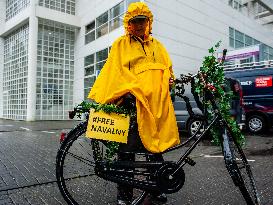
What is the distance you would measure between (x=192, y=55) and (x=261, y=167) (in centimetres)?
1668

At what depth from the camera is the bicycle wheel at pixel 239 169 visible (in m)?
2.49

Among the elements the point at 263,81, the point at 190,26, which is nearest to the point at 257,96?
the point at 263,81

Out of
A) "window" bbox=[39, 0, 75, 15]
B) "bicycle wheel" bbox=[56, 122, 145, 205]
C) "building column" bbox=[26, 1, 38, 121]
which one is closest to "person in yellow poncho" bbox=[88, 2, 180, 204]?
"bicycle wheel" bbox=[56, 122, 145, 205]

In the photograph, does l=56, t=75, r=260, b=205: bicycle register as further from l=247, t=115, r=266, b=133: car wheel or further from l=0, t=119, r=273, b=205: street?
l=247, t=115, r=266, b=133: car wheel

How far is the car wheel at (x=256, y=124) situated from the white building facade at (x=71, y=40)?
29.2 feet

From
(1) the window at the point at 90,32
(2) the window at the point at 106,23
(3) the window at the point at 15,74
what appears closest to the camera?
(2) the window at the point at 106,23

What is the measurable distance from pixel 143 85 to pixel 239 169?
1108mm

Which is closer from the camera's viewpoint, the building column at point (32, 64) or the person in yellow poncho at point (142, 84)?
the person in yellow poncho at point (142, 84)

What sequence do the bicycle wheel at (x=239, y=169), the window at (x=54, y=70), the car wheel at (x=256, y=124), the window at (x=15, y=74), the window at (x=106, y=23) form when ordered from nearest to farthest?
the bicycle wheel at (x=239, y=169)
the car wheel at (x=256, y=124)
the window at (x=106, y=23)
the window at (x=54, y=70)
the window at (x=15, y=74)

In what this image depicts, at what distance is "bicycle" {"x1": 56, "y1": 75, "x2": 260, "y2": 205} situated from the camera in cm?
262

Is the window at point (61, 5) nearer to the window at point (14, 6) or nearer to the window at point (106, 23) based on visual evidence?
the window at point (14, 6)

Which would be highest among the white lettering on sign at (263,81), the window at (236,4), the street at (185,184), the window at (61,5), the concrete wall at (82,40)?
the window at (236,4)

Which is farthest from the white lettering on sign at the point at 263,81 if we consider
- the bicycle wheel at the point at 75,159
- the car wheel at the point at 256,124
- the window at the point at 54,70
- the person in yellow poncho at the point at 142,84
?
the window at the point at 54,70

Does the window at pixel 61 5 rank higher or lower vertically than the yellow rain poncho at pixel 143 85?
higher
